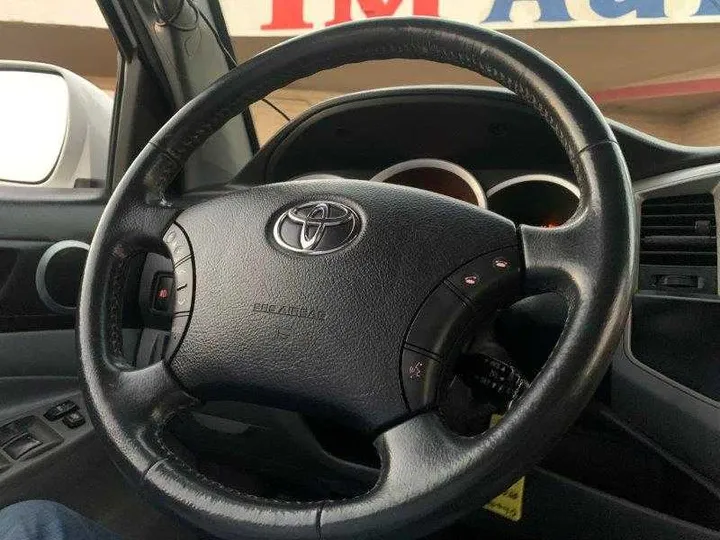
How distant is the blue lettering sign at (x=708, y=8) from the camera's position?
330 centimetres

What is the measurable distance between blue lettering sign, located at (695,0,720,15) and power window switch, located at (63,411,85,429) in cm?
333

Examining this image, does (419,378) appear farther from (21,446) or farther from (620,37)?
(620,37)

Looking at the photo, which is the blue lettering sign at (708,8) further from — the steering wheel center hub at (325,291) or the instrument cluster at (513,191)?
the steering wheel center hub at (325,291)

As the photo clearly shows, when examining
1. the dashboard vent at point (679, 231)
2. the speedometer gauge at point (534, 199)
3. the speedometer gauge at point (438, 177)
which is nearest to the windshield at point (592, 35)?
the speedometer gauge at point (438, 177)

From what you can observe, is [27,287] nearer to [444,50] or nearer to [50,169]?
[50,169]

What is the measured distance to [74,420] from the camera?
1.14 m

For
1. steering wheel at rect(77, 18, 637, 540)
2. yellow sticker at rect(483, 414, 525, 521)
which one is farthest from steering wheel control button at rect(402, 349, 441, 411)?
yellow sticker at rect(483, 414, 525, 521)

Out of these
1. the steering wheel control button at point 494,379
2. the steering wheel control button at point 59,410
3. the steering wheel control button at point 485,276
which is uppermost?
the steering wheel control button at point 485,276

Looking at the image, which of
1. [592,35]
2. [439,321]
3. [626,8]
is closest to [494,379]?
[439,321]

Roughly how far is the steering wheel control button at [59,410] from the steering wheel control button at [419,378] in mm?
749

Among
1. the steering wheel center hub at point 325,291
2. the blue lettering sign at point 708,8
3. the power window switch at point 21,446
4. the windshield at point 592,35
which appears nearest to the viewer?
the steering wheel center hub at point 325,291

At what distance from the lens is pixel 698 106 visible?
11.6ft

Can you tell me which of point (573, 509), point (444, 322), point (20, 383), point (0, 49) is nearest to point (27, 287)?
point (20, 383)

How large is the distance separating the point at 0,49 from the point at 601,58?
3.03 meters
